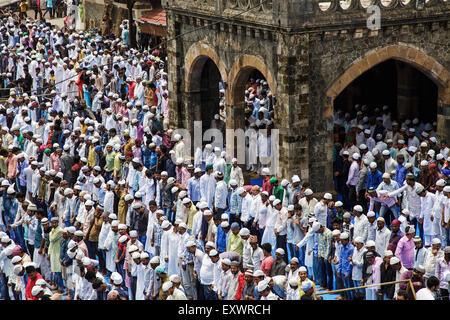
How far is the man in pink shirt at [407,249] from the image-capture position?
1406cm

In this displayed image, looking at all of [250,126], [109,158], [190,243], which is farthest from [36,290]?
[250,126]

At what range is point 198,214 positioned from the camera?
1589 centimetres

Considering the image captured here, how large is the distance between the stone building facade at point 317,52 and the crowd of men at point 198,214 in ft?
2.27

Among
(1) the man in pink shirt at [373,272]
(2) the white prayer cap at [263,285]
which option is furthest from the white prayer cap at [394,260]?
(2) the white prayer cap at [263,285]

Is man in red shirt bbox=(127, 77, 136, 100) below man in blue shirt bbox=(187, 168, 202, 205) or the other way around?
the other way around

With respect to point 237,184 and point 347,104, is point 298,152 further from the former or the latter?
point 347,104

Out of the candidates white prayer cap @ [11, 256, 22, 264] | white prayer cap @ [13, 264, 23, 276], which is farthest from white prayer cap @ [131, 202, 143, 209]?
white prayer cap @ [13, 264, 23, 276]

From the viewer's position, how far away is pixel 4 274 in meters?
15.0

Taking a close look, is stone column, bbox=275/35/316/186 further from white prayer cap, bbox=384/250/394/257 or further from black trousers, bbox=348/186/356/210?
white prayer cap, bbox=384/250/394/257

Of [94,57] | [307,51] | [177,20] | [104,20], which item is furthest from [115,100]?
[104,20]

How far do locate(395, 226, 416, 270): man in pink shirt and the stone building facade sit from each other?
442 centimetres

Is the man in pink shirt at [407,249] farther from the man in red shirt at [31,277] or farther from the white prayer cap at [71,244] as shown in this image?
the man in red shirt at [31,277]

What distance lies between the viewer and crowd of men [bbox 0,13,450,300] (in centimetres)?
1359
